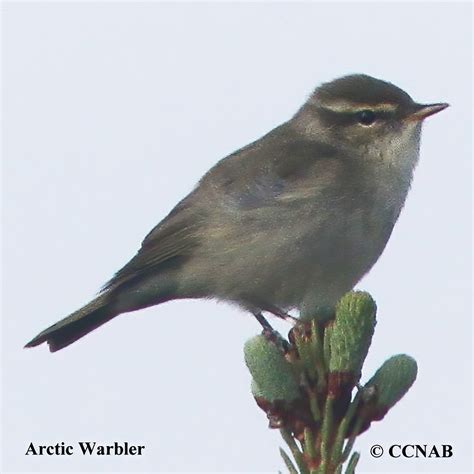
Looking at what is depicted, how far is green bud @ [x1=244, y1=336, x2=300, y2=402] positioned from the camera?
373cm

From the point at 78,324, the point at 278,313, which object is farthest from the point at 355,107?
the point at 78,324

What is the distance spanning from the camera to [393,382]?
3.69 m

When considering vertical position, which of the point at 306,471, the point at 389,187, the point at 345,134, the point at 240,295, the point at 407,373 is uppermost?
the point at 345,134

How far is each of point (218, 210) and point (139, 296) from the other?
0.72m

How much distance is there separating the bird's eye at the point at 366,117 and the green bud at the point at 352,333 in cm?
266

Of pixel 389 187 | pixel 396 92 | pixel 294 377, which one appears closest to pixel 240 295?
pixel 389 187

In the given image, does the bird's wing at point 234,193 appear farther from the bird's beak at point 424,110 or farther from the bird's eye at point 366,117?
the bird's beak at point 424,110

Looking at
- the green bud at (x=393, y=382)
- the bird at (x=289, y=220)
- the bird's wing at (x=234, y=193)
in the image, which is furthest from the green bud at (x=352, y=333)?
the bird's wing at (x=234, y=193)

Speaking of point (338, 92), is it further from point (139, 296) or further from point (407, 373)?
point (407, 373)

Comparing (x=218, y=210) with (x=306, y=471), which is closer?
(x=306, y=471)

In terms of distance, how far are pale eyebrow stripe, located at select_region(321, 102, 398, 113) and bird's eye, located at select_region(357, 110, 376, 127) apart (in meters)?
0.02

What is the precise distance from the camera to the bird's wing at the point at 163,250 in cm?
614

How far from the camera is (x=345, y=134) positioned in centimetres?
634

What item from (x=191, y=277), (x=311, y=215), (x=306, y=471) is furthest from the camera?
(x=191, y=277)
